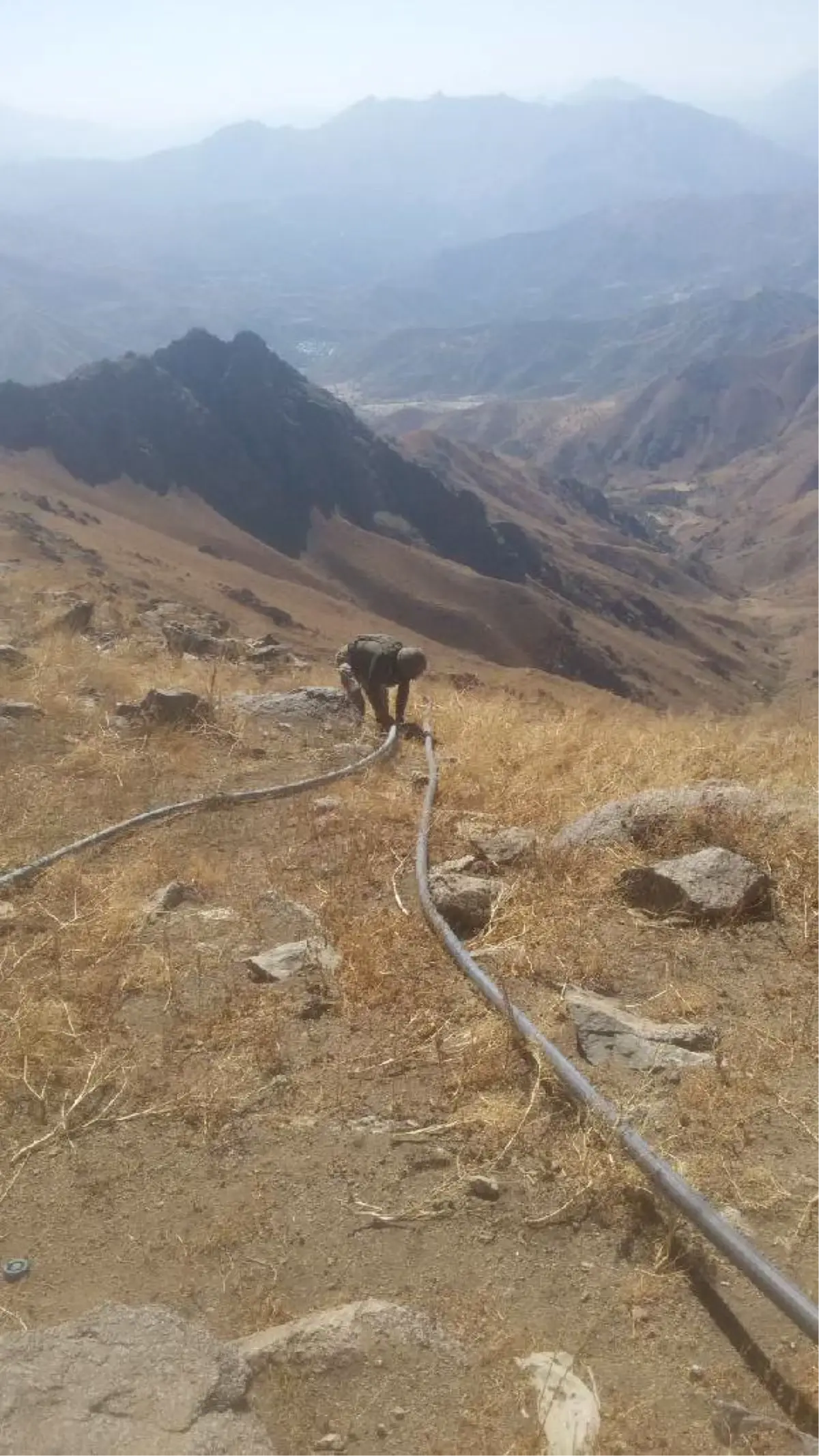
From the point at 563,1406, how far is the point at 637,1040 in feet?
5.92

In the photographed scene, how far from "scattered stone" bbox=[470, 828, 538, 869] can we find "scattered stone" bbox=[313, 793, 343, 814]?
49.7 inches

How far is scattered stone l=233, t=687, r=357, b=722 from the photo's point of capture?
1039 cm

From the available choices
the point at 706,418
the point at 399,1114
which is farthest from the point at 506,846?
the point at 706,418

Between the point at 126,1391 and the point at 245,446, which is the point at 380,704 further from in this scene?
the point at 245,446

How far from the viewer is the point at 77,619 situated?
50.6ft

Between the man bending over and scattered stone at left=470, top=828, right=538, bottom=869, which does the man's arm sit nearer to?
the man bending over

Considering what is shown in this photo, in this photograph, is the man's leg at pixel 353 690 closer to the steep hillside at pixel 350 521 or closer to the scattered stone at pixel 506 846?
the scattered stone at pixel 506 846

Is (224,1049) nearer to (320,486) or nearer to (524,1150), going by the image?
(524,1150)

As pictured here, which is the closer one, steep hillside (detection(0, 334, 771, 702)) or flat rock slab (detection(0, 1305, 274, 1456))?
flat rock slab (detection(0, 1305, 274, 1456))

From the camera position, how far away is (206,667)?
570 inches

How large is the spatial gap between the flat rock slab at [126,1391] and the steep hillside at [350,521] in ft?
184

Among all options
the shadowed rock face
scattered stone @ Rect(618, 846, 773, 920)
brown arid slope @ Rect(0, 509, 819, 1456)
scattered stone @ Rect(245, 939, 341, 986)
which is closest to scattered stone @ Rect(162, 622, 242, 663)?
brown arid slope @ Rect(0, 509, 819, 1456)

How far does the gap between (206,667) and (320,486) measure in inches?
2617

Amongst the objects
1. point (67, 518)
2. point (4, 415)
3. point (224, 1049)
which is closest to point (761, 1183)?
point (224, 1049)
